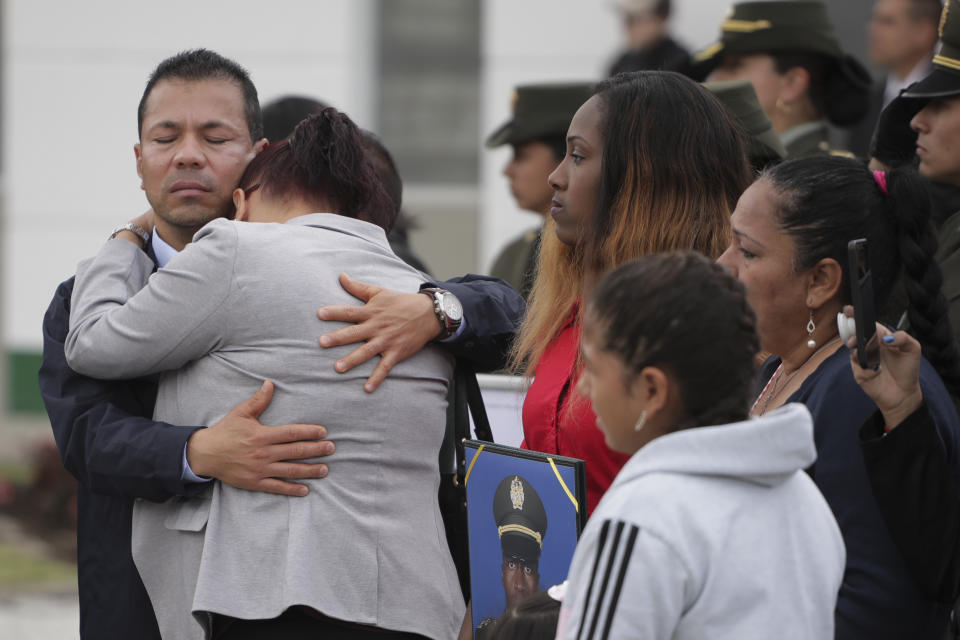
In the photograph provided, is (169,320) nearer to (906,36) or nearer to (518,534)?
(518,534)

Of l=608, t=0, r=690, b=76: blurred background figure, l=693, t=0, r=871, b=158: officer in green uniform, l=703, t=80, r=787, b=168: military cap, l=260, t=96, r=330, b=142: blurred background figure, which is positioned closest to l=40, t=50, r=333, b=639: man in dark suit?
l=260, t=96, r=330, b=142: blurred background figure

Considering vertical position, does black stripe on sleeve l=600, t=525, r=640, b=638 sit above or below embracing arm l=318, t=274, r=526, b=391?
below

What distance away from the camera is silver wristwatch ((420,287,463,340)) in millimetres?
2412

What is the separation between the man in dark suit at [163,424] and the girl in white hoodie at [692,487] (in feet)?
2.38

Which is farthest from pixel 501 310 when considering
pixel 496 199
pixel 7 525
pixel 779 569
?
pixel 7 525

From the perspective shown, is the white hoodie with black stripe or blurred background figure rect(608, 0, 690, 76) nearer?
the white hoodie with black stripe

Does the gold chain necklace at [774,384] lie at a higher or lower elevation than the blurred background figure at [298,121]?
lower

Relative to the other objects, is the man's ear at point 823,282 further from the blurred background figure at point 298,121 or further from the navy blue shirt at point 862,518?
the blurred background figure at point 298,121

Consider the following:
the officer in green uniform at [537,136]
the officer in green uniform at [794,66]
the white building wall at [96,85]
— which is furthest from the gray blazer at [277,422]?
the white building wall at [96,85]

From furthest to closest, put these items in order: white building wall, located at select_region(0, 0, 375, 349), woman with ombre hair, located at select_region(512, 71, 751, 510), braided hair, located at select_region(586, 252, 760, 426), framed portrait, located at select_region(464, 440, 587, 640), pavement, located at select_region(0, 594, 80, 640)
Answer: white building wall, located at select_region(0, 0, 375, 349), pavement, located at select_region(0, 594, 80, 640), woman with ombre hair, located at select_region(512, 71, 751, 510), framed portrait, located at select_region(464, 440, 587, 640), braided hair, located at select_region(586, 252, 760, 426)

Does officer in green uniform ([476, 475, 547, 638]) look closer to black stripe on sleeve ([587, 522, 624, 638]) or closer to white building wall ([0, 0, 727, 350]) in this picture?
black stripe on sleeve ([587, 522, 624, 638])

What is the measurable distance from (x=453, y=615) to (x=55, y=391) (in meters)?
0.89

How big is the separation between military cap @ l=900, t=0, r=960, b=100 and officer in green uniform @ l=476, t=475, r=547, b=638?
5.06 ft

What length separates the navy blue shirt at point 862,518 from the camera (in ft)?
6.66
